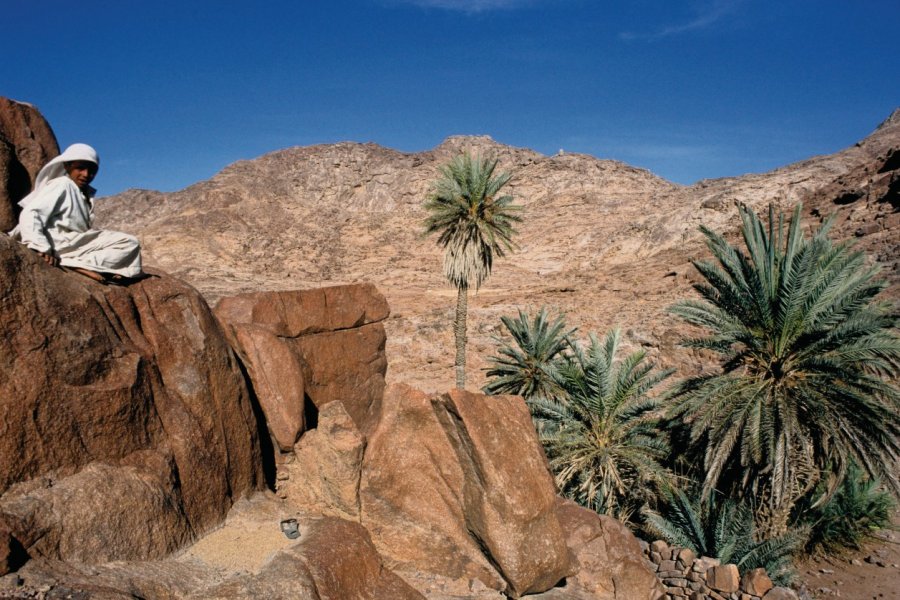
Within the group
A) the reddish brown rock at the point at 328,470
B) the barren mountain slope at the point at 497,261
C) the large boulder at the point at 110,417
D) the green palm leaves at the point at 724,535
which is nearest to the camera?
the large boulder at the point at 110,417

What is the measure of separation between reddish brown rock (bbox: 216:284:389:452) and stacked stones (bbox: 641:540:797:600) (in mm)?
5520

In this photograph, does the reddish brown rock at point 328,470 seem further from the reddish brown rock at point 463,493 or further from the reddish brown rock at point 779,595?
the reddish brown rock at point 779,595

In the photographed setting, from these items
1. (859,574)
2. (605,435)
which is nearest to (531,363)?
(605,435)

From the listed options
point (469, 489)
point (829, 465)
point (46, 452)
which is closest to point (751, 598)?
point (829, 465)

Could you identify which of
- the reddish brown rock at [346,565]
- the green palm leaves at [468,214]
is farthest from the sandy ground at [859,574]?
the green palm leaves at [468,214]

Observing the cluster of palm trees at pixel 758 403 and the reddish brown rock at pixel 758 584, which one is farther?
the cluster of palm trees at pixel 758 403

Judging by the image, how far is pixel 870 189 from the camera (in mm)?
31484

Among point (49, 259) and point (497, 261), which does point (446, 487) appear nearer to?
point (49, 259)

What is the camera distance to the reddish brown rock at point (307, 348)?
7133 millimetres

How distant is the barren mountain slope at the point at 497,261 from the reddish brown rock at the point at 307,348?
1722 cm

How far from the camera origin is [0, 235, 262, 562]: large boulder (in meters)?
4.27

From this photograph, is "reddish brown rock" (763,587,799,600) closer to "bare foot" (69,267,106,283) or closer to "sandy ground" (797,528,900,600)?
"sandy ground" (797,528,900,600)

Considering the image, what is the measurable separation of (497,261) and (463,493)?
4609 centimetres

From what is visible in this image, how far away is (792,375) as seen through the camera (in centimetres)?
1062
